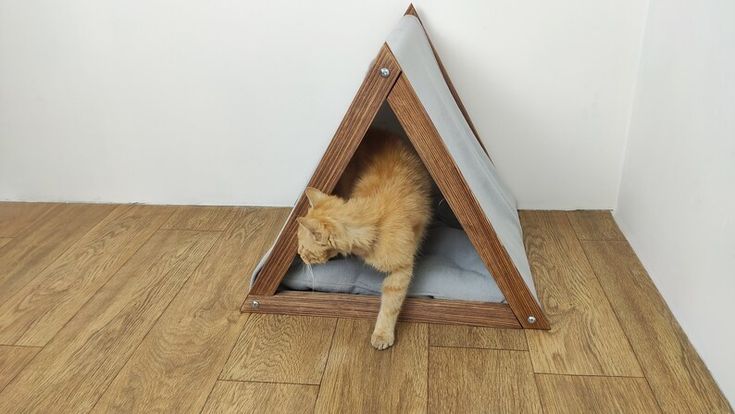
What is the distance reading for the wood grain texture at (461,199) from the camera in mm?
1539

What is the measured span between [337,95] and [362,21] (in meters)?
0.25

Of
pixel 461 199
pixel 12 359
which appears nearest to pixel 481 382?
pixel 461 199

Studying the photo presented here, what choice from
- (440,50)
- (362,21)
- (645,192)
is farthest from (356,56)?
(645,192)

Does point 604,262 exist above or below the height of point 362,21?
below

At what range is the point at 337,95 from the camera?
2191mm

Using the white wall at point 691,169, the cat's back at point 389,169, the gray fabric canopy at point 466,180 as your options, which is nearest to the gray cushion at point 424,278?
the gray fabric canopy at point 466,180

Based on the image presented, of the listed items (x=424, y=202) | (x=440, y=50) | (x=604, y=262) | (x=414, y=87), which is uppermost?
(x=414, y=87)

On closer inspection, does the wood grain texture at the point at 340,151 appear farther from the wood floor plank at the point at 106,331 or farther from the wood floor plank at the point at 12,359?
the wood floor plank at the point at 12,359

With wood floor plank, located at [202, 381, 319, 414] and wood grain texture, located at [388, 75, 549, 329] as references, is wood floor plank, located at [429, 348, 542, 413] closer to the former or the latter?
wood grain texture, located at [388, 75, 549, 329]

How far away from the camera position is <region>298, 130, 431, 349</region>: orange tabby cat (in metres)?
1.58

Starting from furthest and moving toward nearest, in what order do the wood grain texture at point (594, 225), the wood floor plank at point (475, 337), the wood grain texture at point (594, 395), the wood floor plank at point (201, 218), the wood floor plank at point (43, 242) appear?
the wood floor plank at point (201, 218)
the wood grain texture at point (594, 225)
the wood floor plank at point (43, 242)
the wood floor plank at point (475, 337)
the wood grain texture at point (594, 395)

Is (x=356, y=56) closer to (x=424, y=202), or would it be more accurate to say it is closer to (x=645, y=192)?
(x=424, y=202)

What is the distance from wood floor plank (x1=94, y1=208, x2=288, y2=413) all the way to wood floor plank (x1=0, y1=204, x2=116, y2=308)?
0.49 meters

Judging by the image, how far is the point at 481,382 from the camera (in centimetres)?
151
